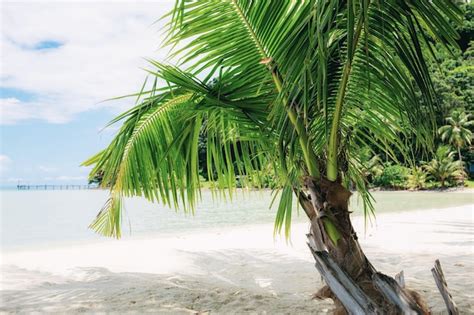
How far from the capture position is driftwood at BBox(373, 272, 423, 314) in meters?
2.01

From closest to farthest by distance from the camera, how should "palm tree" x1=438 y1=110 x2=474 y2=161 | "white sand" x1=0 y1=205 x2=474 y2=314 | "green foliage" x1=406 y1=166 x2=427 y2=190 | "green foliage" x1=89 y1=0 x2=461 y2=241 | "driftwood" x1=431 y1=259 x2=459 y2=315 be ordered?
1. "green foliage" x1=89 y1=0 x2=461 y2=241
2. "driftwood" x1=431 y1=259 x2=459 y2=315
3. "white sand" x1=0 y1=205 x2=474 y2=314
4. "green foliage" x1=406 y1=166 x2=427 y2=190
5. "palm tree" x1=438 y1=110 x2=474 y2=161

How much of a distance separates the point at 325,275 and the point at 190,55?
1.41 meters

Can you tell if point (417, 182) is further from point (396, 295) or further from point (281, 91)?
point (281, 91)

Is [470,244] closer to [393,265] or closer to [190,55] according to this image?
[393,265]

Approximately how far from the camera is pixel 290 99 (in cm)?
193

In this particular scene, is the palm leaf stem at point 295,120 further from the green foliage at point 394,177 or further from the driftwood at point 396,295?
the green foliage at point 394,177

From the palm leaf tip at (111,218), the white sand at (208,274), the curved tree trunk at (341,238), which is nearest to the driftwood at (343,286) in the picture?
the curved tree trunk at (341,238)

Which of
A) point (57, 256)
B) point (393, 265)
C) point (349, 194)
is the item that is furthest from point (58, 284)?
point (393, 265)

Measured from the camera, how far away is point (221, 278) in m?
4.21

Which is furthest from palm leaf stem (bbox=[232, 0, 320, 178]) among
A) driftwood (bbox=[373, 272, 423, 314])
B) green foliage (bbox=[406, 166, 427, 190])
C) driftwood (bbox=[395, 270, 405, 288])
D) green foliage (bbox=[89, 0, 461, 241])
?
green foliage (bbox=[406, 166, 427, 190])

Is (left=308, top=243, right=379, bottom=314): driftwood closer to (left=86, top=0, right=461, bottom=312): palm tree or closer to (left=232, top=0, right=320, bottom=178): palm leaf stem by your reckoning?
(left=86, top=0, right=461, bottom=312): palm tree

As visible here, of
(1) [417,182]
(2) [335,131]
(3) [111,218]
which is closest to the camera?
(2) [335,131]

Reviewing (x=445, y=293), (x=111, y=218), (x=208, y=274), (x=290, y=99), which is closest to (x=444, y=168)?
(x=208, y=274)

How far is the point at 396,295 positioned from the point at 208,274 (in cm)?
270
